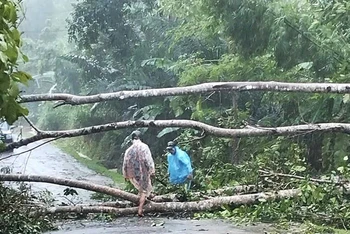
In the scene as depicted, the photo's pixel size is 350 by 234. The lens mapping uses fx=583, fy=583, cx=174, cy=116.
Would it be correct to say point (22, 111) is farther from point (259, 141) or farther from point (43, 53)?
point (43, 53)

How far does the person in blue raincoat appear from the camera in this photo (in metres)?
10.7

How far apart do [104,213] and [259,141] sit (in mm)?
4495

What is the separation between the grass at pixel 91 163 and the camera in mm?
16750

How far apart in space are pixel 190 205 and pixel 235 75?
225 inches

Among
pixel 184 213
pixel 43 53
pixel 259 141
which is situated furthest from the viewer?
pixel 43 53

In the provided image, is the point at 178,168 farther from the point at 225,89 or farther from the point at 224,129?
the point at 225,89

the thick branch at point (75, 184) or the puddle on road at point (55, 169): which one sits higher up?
the thick branch at point (75, 184)

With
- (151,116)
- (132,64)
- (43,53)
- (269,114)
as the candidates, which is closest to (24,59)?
(269,114)

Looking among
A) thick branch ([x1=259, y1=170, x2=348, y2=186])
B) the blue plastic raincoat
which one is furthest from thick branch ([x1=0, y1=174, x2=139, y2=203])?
thick branch ([x1=259, y1=170, x2=348, y2=186])

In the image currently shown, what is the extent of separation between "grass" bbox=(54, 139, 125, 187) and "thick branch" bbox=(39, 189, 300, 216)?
5640 millimetres

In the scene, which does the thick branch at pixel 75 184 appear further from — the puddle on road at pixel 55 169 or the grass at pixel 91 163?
the grass at pixel 91 163

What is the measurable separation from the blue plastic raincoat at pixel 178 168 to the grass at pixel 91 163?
4399mm

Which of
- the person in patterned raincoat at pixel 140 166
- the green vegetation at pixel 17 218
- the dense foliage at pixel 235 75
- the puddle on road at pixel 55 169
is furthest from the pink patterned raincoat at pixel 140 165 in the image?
the puddle on road at pixel 55 169

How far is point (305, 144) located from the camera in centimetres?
1219
